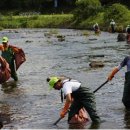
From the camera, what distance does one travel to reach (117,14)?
→ 79.2 meters

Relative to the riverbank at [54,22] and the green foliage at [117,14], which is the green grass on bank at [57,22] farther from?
the green foliage at [117,14]

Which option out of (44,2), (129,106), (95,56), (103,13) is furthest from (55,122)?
(44,2)

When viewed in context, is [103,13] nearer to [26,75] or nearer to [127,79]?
[26,75]

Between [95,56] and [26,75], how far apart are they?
34.0 ft

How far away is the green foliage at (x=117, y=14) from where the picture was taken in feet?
255

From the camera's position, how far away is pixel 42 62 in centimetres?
3431

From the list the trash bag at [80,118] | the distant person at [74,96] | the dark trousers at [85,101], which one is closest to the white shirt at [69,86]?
the distant person at [74,96]

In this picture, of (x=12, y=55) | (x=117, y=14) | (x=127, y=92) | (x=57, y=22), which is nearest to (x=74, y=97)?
(x=127, y=92)

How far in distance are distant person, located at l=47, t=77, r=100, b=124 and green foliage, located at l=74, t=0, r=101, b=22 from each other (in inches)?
2895

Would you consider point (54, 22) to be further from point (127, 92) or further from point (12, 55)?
point (127, 92)

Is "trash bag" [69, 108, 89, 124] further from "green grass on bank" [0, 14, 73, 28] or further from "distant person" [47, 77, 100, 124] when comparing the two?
"green grass on bank" [0, 14, 73, 28]

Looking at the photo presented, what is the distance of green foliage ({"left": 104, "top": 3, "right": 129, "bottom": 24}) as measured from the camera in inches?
3056

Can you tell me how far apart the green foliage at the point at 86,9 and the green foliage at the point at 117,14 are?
8.05 metres

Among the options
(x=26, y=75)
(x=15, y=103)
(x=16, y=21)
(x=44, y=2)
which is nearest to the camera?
(x=15, y=103)
